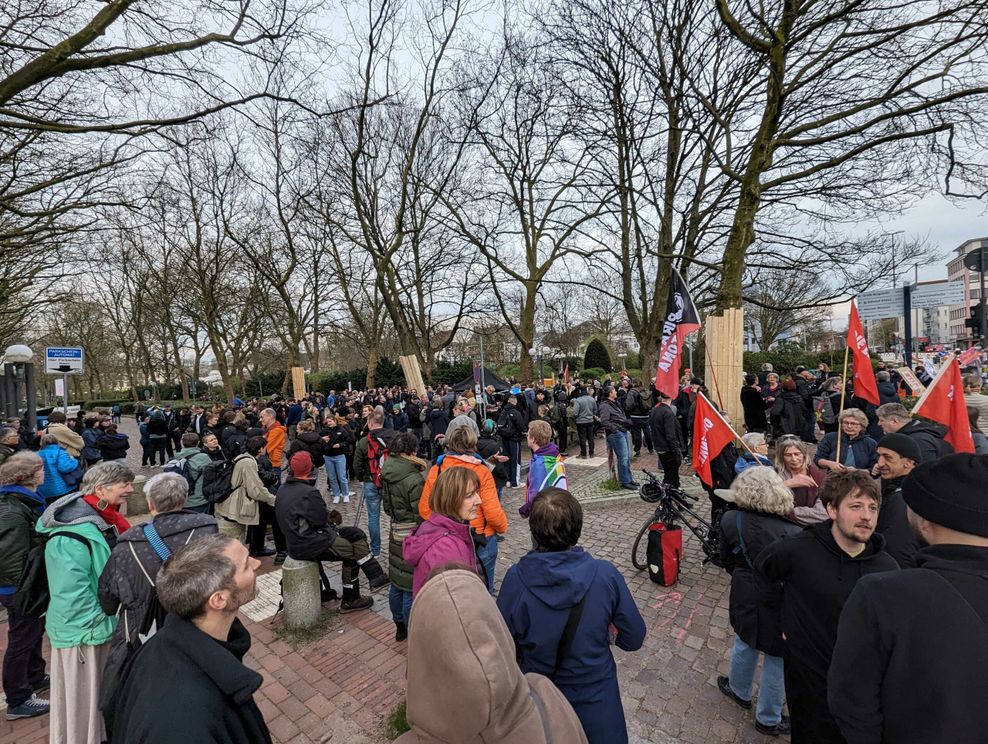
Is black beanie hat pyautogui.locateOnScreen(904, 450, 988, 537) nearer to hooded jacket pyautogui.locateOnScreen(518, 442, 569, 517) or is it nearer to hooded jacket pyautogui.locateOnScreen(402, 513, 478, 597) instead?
hooded jacket pyautogui.locateOnScreen(402, 513, 478, 597)

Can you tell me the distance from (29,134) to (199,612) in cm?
971

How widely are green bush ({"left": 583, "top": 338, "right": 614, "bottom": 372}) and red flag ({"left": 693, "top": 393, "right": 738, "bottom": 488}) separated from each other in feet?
104

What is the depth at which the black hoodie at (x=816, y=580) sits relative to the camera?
2.24 metres

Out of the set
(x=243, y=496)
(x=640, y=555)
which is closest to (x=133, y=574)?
(x=243, y=496)

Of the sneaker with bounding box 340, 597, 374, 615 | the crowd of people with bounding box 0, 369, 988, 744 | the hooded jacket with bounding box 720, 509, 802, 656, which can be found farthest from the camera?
the sneaker with bounding box 340, 597, 374, 615

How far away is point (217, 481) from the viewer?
571 cm

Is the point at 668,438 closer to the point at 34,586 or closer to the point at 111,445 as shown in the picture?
the point at 34,586

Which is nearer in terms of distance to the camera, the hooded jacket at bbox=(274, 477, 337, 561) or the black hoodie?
the black hoodie

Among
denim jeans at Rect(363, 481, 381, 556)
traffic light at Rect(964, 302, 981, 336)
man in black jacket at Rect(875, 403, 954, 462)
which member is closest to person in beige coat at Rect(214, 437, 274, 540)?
denim jeans at Rect(363, 481, 381, 556)

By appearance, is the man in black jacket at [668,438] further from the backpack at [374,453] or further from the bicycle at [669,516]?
the backpack at [374,453]

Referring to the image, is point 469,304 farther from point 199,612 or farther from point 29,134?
point 199,612

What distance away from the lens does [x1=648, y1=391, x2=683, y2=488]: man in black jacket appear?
7.02 metres

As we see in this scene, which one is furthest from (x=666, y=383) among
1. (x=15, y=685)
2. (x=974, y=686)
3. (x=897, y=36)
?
(x=897, y=36)

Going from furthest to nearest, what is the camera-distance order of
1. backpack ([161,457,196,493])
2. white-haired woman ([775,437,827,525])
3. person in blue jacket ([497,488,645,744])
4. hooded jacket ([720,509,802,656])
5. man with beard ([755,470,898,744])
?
backpack ([161,457,196,493]) < white-haired woman ([775,437,827,525]) < hooded jacket ([720,509,802,656]) < man with beard ([755,470,898,744]) < person in blue jacket ([497,488,645,744])
